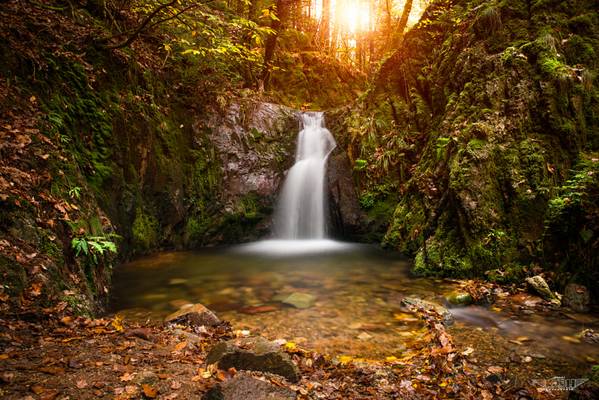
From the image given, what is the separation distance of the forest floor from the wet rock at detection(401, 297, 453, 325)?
2.18 ft

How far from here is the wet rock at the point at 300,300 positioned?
Result: 5051 mm

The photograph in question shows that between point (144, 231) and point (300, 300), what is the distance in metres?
4.57

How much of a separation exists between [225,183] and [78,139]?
426cm

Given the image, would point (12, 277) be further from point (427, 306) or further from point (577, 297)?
point (577, 297)

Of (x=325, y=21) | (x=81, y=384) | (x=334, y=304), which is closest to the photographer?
(x=81, y=384)

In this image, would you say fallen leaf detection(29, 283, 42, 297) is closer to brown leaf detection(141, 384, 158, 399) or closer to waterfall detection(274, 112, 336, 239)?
brown leaf detection(141, 384, 158, 399)

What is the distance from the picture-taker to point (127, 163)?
7516 mm

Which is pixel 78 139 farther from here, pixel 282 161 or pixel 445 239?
pixel 445 239

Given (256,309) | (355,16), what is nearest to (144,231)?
(256,309)

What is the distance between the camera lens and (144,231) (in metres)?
7.97

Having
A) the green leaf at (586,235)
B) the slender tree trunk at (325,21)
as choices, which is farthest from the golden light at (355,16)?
the green leaf at (586,235)

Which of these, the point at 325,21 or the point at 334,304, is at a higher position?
the point at 325,21

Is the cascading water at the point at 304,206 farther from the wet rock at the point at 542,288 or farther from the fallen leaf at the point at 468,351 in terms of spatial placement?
the fallen leaf at the point at 468,351

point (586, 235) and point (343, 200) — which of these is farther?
point (343, 200)
